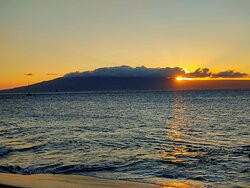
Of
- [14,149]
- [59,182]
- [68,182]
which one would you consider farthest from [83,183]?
[14,149]

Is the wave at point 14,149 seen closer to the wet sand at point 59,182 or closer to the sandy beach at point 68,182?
the wet sand at point 59,182

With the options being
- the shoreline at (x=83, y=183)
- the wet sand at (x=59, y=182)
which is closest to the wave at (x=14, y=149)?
the wet sand at (x=59, y=182)

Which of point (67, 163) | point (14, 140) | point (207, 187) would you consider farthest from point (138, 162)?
point (14, 140)

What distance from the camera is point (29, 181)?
12.8m

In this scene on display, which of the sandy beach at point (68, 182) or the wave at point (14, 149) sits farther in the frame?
the wave at point (14, 149)

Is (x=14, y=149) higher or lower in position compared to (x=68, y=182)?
higher

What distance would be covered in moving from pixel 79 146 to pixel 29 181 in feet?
33.5

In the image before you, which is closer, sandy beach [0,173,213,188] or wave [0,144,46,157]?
sandy beach [0,173,213,188]

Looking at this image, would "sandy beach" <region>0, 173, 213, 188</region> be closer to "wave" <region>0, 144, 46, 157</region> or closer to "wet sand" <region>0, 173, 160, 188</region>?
"wet sand" <region>0, 173, 160, 188</region>

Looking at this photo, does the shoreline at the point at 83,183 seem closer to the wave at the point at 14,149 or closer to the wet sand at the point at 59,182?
the wet sand at the point at 59,182

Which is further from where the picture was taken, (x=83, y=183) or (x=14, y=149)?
(x=14, y=149)

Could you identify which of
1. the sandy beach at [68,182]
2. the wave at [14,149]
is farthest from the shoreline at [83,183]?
the wave at [14,149]

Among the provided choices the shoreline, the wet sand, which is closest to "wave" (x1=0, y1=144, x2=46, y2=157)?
the wet sand

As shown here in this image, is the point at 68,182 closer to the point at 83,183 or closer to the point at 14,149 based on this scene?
the point at 83,183
